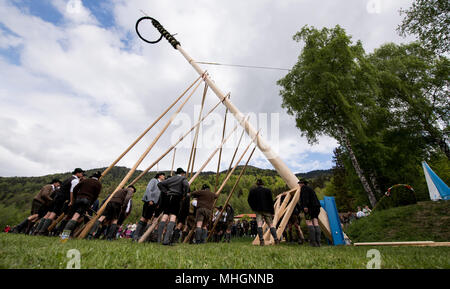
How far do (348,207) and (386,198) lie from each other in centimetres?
3162

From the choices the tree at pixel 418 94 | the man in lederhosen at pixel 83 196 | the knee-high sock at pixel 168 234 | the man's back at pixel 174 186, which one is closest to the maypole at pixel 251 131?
the man's back at pixel 174 186

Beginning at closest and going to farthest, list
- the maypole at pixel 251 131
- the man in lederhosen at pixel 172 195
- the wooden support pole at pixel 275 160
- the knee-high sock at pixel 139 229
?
1. the man in lederhosen at pixel 172 195
2. the knee-high sock at pixel 139 229
3. the wooden support pole at pixel 275 160
4. the maypole at pixel 251 131

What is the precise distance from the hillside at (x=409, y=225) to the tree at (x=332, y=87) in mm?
3867

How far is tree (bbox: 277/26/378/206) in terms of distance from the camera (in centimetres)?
1239

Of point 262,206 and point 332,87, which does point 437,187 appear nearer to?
point 332,87

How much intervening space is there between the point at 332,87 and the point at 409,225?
767 cm

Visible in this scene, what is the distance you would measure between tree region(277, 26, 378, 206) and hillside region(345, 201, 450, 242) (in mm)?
3867

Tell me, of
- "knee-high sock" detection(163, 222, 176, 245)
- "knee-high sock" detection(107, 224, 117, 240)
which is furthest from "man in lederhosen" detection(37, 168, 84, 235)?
"knee-high sock" detection(163, 222, 176, 245)

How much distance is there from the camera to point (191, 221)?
8.45 metres

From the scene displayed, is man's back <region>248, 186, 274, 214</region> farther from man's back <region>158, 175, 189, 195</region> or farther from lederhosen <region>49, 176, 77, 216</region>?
lederhosen <region>49, 176, 77, 216</region>

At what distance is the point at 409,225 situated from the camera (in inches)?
298

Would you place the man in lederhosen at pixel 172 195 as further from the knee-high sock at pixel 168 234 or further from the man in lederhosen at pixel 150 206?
the man in lederhosen at pixel 150 206

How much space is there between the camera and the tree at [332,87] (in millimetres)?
12391
